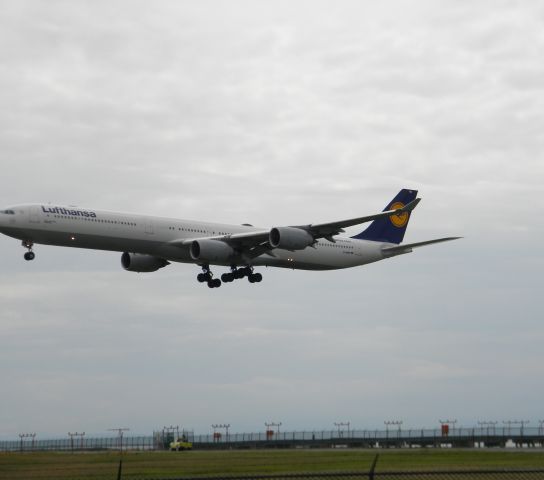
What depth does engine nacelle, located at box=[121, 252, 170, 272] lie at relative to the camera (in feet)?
221

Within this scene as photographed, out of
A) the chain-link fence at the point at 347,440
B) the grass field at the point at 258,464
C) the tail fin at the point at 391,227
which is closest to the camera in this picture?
the grass field at the point at 258,464

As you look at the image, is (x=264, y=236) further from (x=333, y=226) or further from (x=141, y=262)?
(x=141, y=262)

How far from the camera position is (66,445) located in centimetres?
7769

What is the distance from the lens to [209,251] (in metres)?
61.3

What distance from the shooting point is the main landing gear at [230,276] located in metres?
66.1

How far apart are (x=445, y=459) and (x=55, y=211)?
31.5 m

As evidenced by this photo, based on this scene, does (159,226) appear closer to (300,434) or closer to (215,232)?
(215,232)

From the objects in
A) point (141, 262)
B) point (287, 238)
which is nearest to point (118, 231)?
point (141, 262)

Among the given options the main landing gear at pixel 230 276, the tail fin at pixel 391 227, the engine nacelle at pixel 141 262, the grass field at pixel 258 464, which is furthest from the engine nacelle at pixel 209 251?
the grass field at pixel 258 464

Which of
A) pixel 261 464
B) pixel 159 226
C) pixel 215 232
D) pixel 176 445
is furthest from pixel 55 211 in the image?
pixel 261 464

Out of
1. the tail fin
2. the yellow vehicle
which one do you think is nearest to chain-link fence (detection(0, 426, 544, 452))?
the yellow vehicle

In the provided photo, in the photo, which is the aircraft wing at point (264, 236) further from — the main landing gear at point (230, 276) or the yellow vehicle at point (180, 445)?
the yellow vehicle at point (180, 445)

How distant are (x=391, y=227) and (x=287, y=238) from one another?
20764 millimetres

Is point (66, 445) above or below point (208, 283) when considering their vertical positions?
below
